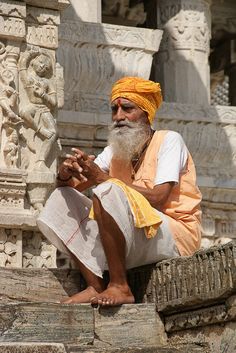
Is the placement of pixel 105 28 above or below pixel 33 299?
above

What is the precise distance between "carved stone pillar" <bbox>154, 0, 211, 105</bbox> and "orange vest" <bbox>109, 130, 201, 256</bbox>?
6.52 metres

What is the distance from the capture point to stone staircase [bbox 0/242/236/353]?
6.65 metres

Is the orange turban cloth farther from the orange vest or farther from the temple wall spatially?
the temple wall

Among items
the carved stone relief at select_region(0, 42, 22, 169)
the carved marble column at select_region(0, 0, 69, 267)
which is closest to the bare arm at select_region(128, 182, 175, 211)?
the carved marble column at select_region(0, 0, 69, 267)

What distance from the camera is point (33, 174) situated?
33.9 ft

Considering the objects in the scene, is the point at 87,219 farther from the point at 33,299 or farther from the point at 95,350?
the point at 95,350

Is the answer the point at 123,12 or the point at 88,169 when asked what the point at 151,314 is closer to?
the point at 88,169

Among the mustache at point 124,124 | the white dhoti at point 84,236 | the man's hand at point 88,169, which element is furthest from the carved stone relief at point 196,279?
the mustache at point 124,124

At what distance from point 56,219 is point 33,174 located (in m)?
2.89

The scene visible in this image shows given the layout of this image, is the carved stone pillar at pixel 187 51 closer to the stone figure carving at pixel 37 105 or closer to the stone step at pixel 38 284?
the stone figure carving at pixel 37 105

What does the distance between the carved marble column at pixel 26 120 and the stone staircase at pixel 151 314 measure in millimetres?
2631

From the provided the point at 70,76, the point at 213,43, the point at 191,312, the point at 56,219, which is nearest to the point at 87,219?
the point at 56,219

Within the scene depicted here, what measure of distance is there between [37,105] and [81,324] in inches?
153

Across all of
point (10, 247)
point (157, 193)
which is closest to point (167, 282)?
point (157, 193)
